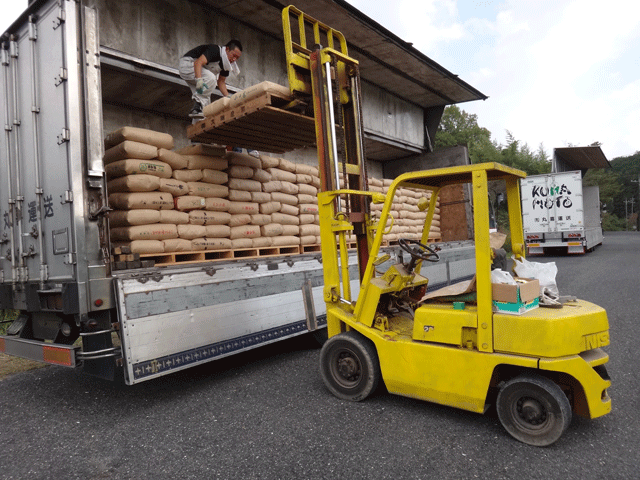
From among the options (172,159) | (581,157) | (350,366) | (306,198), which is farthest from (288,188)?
(581,157)

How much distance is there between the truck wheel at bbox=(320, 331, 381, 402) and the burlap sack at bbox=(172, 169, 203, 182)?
2307 millimetres

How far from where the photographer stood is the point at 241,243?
17.5ft

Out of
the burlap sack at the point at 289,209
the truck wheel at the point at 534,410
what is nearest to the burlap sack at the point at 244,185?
the burlap sack at the point at 289,209

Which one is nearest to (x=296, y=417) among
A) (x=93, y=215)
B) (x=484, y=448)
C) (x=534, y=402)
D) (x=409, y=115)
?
(x=484, y=448)

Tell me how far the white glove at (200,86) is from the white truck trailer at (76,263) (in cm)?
157

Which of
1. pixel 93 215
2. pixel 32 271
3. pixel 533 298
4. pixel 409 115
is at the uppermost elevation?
pixel 409 115

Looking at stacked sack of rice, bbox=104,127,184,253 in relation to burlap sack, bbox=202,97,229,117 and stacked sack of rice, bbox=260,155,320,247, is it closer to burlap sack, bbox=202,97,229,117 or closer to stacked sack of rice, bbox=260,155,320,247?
burlap sack, bbox=202,97,229,117

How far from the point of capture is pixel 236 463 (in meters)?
2.96

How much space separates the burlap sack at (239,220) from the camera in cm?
530

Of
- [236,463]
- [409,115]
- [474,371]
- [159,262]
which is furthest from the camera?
[409,115]

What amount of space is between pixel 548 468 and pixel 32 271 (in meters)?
4.37

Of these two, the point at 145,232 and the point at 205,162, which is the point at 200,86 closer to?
the point at 205,162

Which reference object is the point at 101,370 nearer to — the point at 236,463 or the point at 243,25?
the point at 236,463

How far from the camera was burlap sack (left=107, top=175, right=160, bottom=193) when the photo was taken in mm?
4355
